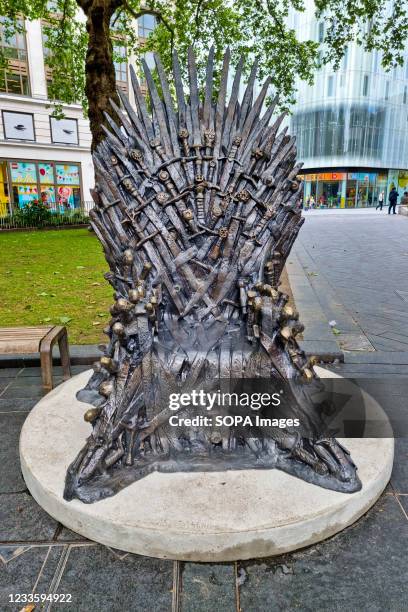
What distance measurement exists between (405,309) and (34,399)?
5068 millimetres

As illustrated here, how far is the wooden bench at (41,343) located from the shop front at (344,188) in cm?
3554

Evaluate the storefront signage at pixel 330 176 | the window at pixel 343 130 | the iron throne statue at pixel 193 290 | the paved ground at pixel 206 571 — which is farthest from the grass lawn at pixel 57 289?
the storefront signage at pixel 330 176

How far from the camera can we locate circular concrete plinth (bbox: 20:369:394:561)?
6.50ft

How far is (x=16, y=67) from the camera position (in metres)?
22.1

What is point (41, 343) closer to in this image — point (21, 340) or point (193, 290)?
point (21, 340)

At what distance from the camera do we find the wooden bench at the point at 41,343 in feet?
12.3

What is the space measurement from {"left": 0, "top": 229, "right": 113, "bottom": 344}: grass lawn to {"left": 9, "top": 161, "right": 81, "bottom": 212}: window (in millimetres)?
12135

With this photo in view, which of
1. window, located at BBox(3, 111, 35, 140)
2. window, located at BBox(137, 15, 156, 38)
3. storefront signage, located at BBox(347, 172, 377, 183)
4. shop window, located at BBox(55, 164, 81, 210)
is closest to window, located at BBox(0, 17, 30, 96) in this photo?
window, located at BBox(3, 111, 35, 140)

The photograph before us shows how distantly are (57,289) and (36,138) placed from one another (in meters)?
19.3

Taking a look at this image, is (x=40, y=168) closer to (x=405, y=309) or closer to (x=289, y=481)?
(x=405, y=309)

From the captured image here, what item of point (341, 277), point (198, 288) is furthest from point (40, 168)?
point (198, 288)

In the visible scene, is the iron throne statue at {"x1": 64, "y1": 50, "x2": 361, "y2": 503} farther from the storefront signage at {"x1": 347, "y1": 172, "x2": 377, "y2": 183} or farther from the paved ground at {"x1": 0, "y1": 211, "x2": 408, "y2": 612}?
the storefront signage at {"x1": 347, "y1": 172, "x2": 377, "y2": 183}

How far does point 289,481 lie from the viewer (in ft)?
7.54

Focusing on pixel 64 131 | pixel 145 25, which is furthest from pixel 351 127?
pixel 64 131
